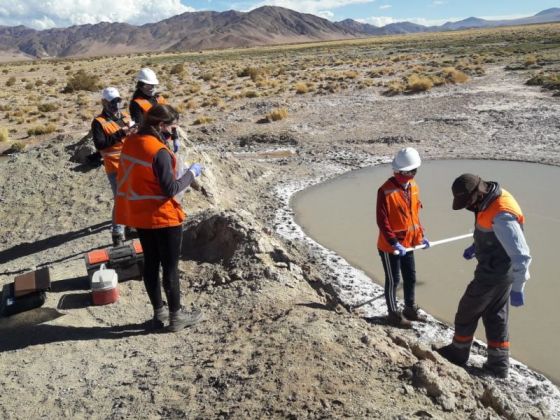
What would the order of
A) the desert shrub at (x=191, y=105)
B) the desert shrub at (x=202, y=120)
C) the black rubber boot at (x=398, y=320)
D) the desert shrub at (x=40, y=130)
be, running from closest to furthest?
the black rubber boot at (x=398, y=320), the desert shrub at (x=202, y=120), the desert shrub at (x=40, y=130), the desert shrub at (x=191, y=105)

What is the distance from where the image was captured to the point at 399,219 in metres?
4.23

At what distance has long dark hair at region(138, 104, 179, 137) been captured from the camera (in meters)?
3.36

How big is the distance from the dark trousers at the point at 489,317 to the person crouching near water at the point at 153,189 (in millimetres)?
2164

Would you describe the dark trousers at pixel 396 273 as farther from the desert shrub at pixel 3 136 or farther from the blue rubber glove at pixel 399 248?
the desert shrub at pixel 3 136

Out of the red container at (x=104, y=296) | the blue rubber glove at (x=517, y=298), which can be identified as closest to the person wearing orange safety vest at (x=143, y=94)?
the red container at (x=104, y=296)

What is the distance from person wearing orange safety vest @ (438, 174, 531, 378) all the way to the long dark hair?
1918 millimetres

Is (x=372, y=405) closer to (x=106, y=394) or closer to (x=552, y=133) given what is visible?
(x=106, y=394)

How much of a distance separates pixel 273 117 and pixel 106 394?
12.8 meters

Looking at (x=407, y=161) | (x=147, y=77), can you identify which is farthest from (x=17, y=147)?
(x=407, y=161)

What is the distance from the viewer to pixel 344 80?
2478 centimetres

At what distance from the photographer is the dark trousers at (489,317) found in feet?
12.1

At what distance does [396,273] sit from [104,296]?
252 centimetres

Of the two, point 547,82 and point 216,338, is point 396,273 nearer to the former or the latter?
point 216,338

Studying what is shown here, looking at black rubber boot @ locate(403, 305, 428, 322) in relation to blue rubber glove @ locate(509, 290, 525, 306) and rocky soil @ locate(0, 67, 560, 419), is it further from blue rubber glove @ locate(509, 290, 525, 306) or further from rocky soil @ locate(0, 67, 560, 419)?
blue rubber glove @ locate(509, 290, 525, 306)
